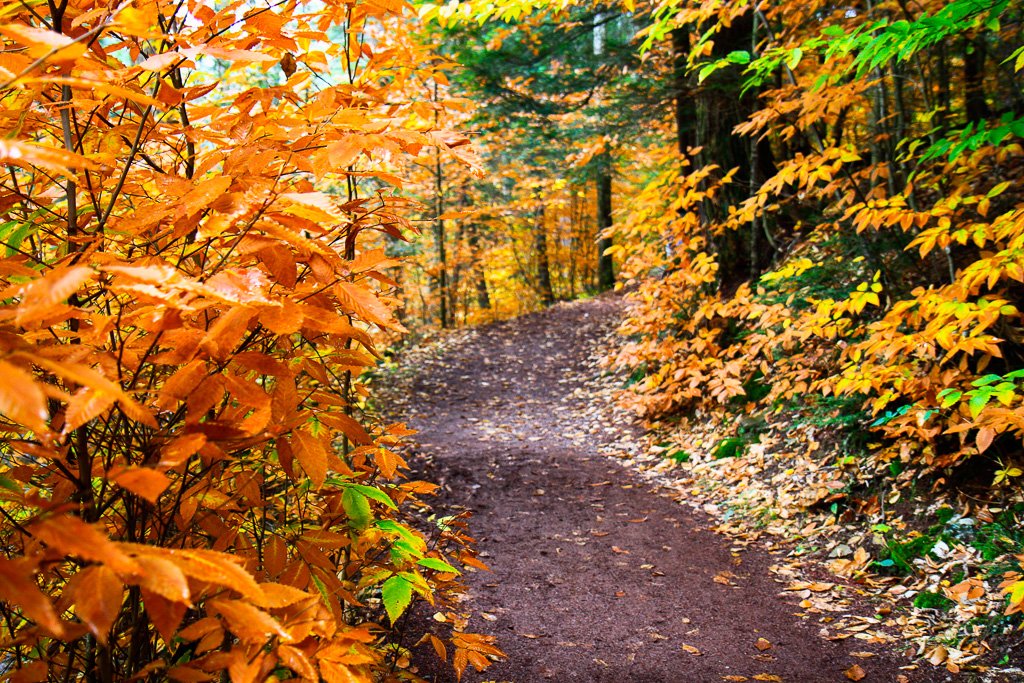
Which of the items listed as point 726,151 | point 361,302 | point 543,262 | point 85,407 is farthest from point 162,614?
point 543,262

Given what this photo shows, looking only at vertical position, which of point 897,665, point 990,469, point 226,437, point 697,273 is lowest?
point 897,665

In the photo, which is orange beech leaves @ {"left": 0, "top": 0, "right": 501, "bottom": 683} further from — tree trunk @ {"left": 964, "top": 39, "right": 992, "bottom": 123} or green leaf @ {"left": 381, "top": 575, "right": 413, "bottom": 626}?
tree trunk @ {"left": 964, "top": 39, "right": 992, "bottom": 123}

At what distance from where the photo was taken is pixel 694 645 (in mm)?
2883

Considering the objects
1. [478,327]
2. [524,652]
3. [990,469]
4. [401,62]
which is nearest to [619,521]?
[524,652]

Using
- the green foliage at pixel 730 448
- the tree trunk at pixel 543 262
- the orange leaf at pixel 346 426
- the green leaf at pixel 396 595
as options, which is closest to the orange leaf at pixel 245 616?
the orange leaf at pixel 346 426

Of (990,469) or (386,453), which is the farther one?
(990,469)

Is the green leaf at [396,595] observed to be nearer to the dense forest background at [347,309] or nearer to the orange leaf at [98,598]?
the dense forest background at [347,309]

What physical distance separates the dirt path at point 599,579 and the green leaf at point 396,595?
4.37ft

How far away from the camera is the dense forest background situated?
935 mm

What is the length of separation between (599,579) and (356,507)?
103 inches

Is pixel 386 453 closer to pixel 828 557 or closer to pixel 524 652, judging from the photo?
pixel 524 652

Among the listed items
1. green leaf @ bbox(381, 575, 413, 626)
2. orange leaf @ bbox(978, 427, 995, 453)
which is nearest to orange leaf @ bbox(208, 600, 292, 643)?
green leaf @ bbox(381, 575, 413, 626)

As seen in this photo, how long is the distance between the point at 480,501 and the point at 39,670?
3.71 metres

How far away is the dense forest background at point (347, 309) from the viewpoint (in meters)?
0.93
